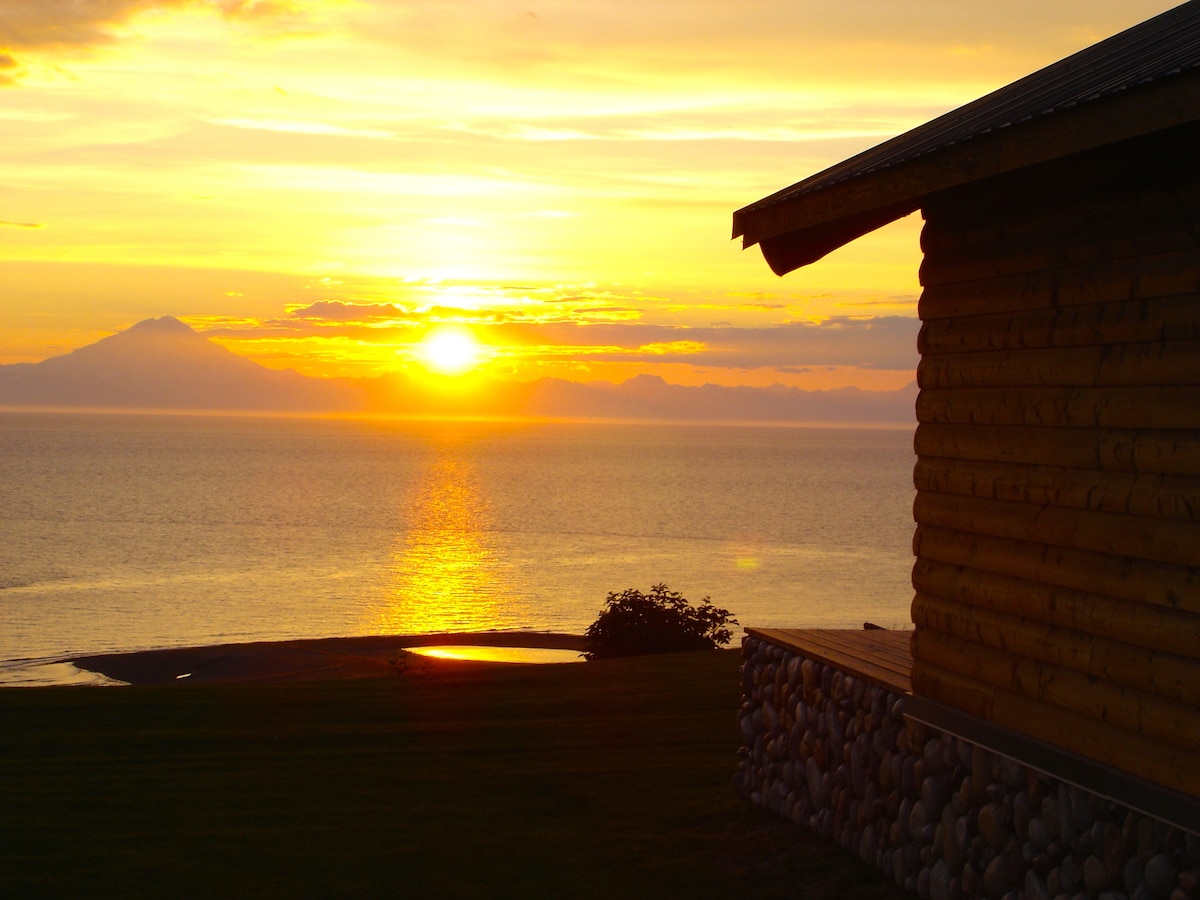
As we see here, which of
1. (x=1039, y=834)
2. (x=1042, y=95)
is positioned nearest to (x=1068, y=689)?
(x=1039, y=834)

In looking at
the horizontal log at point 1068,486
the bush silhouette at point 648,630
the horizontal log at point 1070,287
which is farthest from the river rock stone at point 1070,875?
the bush silhouette at point 648,630

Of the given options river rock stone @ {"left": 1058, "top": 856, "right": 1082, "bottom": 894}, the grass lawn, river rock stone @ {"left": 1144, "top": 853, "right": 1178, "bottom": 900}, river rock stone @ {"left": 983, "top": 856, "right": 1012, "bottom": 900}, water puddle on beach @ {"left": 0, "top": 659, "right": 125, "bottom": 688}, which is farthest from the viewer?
water puddle on beach @ {"left": 0, "top": 659, "right": 125, "bottom": 688}

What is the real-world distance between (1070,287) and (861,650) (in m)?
3.70

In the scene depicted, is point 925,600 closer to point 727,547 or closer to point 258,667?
point 258,667

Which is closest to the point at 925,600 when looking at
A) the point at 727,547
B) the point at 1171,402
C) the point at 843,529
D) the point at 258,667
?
the point at 1171,402

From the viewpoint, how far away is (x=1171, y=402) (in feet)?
17.5

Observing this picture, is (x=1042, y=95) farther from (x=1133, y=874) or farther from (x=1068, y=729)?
(x=1133, y=874)

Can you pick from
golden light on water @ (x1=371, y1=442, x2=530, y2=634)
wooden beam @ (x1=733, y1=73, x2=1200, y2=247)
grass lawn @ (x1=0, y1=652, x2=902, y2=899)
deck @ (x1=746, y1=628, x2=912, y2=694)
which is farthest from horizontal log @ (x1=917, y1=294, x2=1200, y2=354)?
golden light on water @ (x1=371, y1=442, x2=530, y2=634)

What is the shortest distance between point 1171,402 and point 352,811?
7.00m

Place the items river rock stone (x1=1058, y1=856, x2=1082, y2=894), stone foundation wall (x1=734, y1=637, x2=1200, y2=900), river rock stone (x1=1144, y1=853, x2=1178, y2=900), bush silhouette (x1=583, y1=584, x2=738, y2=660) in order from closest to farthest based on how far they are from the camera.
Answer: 1. river rock stone (x1=1144, y1=853, x2=1178, y2=900)
2. stone foundation wall (x1=734, y1=637, x2=1200, y2=900)
3. river rock stone (x1=1058, y1=856, x2=1082, y2=894)
4. bush silhouette (x1=583, y1=584, x2=738, y2=660)

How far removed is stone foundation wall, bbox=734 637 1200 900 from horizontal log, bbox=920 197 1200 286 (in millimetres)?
2514

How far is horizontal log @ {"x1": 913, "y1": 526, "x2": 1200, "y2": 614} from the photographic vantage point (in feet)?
17.5

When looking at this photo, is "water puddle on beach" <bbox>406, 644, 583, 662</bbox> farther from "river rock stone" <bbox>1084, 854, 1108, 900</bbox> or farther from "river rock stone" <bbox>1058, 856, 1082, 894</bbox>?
"river rock stone" <bbox>1084, 854, 1108, 900</bbox>

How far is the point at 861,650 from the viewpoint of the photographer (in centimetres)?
896
